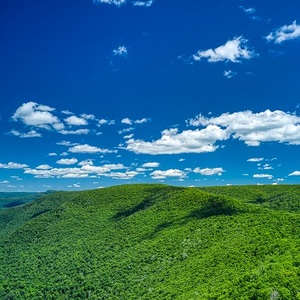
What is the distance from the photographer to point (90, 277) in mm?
107562

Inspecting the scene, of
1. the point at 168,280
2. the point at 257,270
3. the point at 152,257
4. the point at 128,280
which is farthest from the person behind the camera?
the point at 152,257

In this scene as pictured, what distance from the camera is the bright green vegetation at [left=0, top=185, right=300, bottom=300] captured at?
192 feet

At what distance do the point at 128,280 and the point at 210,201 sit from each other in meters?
49.2

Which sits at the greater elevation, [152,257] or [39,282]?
[152,257]

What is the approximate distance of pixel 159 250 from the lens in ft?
329

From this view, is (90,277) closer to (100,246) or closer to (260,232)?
(100,246)

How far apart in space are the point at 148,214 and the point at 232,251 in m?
73.9

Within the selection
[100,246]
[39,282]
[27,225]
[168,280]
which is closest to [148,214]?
[100,246]

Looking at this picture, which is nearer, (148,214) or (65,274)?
(65,274)

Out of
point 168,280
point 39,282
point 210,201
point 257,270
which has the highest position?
point 210,201

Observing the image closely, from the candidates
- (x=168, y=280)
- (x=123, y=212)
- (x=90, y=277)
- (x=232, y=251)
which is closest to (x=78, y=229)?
(x=123, y=212)

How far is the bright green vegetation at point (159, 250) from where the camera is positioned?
192 ft

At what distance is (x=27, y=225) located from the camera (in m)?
187

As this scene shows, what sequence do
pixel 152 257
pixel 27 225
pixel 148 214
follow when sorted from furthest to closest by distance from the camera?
pixel 27 225
pixel 148 214
pixel 152 257
